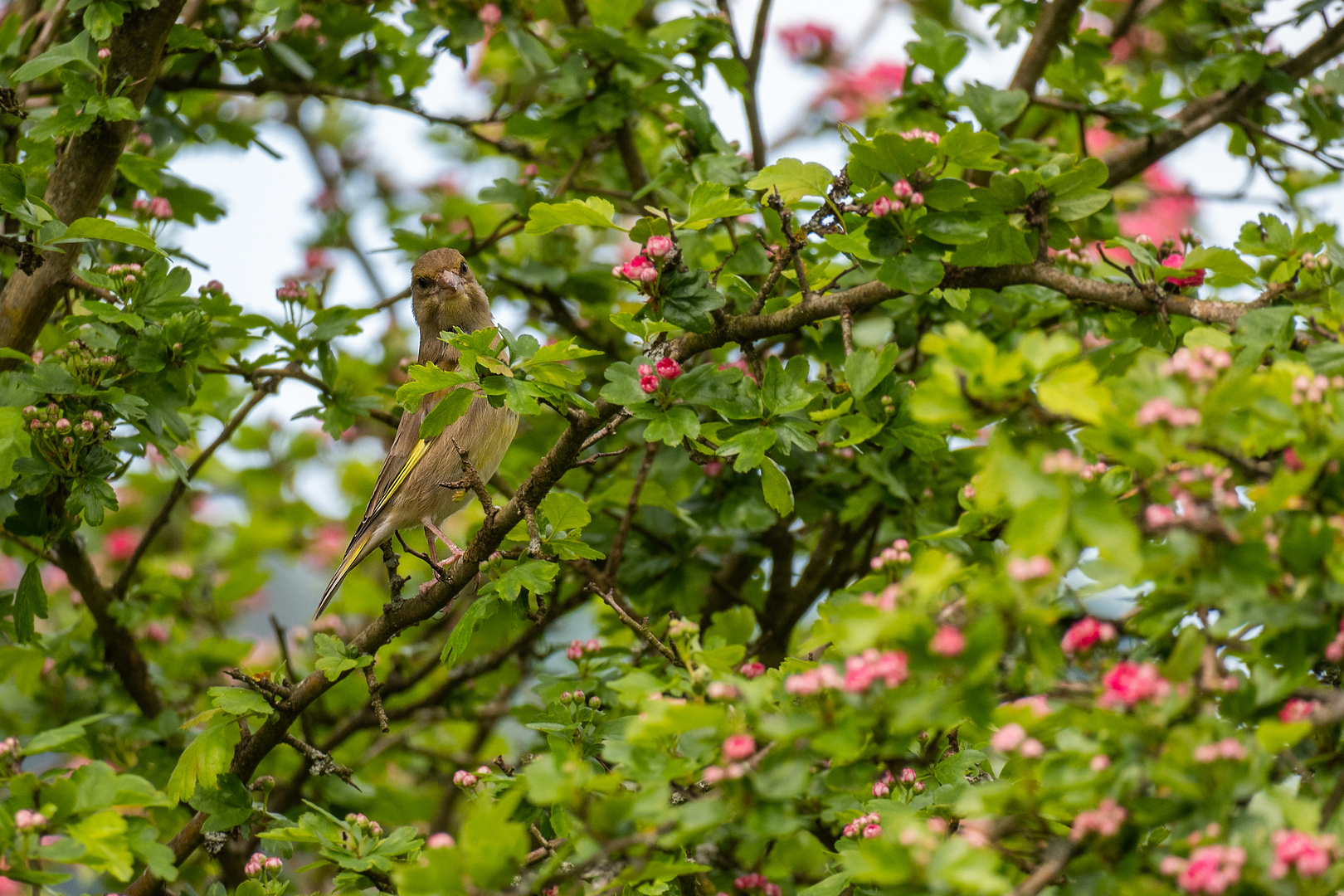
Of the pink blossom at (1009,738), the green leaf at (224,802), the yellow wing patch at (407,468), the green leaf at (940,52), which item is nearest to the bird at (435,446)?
the yellow wing patch at (407,468)

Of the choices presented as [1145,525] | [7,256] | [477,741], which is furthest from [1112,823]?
[477,741]

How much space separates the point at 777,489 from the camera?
3109 millimetres

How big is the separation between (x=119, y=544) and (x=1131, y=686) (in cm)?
686

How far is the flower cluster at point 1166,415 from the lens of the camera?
5.86 ft

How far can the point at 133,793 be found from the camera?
7.54 feet

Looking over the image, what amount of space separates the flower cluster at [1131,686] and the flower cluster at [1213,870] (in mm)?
232

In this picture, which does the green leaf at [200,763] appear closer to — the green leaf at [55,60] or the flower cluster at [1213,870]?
the green leaf at [55,60]

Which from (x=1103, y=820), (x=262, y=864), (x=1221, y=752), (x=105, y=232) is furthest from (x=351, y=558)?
(x=1221, y=752)

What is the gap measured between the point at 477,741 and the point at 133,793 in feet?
13.3

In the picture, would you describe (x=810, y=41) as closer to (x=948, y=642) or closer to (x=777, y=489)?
(x=777, y=489)

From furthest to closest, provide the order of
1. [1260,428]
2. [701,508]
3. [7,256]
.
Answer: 1. [701,508]
2. [7,256]
3. [1260,428]

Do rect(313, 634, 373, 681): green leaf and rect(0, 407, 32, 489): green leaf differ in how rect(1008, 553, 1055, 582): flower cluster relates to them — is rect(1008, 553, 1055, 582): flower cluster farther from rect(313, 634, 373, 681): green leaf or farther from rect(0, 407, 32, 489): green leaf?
rect(0, 407, 32, 489): green leaf

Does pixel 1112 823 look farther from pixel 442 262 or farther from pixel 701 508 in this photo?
pixel 442 262

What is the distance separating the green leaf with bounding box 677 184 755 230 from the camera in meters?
2.87
